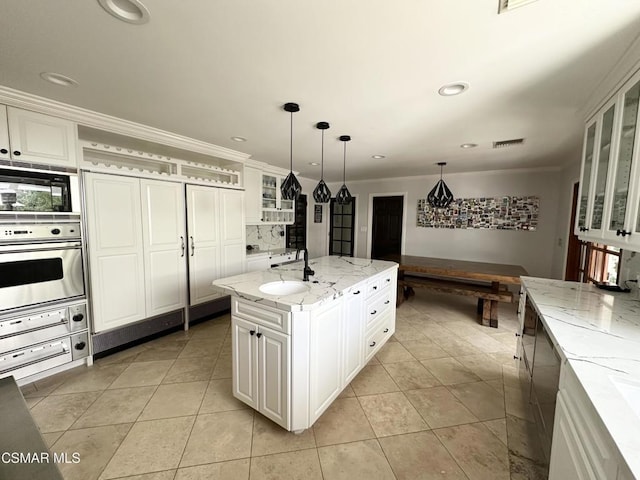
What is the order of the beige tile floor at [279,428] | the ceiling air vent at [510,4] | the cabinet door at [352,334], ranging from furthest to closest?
1. the cabinet door at [352,334]
2. the beige tile floor at [279,428]
3. the ceiling air vent at [510,4]

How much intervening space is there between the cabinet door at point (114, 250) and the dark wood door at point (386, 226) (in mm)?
4321

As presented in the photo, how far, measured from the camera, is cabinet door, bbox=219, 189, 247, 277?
3.37 metres

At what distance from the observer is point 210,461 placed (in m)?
1.47

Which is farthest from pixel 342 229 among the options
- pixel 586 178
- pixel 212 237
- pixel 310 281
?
pixel 586 178

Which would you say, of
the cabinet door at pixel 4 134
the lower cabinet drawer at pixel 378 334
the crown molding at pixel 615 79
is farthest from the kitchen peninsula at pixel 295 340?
the crown molding at pixel 615 79

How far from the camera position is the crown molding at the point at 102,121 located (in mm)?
1857

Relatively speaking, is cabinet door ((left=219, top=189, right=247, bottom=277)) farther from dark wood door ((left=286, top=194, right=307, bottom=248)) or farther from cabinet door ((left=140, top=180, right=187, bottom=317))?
dark wood door ((left=286, top=194, right=307, bottom=248))

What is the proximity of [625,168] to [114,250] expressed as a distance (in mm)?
3771

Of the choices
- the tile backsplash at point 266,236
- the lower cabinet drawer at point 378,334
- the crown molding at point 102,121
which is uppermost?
the crown molding at point 102,121

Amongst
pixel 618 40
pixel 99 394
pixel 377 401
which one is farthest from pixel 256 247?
pixel 618 40

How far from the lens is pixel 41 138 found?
6.54 ft

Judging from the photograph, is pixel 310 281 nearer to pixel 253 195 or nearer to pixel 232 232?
pixel 232 232

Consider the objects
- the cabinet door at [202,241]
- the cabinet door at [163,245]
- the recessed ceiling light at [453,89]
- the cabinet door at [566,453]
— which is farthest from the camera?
the cabinet door at [202,241]

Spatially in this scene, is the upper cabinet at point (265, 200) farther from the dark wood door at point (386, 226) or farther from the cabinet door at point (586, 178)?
the cabinet door at point (586, 178)
